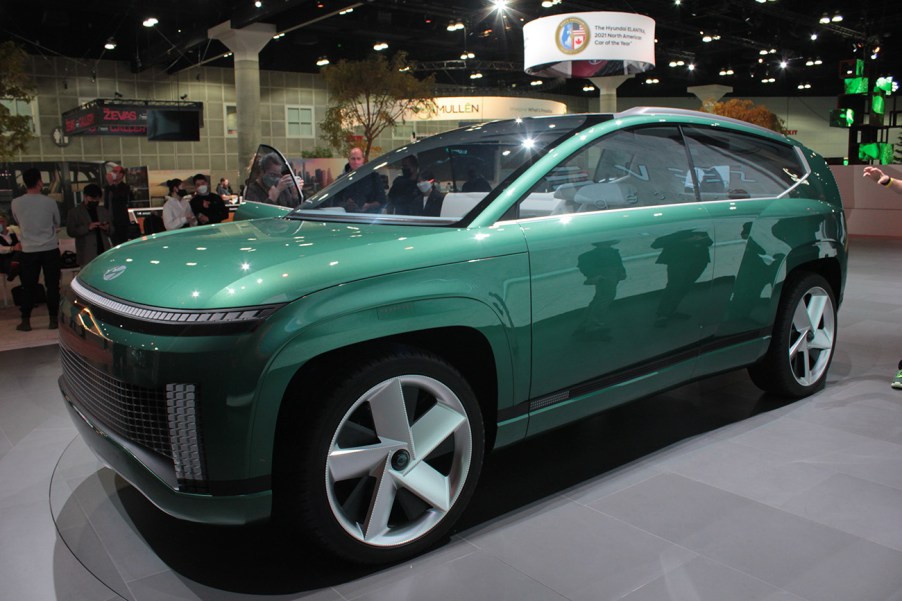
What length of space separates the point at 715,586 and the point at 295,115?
33104 mm

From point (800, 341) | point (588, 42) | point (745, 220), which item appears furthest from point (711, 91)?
point (745, 220)

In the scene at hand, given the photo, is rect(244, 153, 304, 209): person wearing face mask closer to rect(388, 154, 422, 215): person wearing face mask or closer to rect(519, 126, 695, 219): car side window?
rect(388, 154, 422, 215): person wearing face mask

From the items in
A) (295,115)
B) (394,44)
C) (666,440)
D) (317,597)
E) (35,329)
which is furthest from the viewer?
(295,115)

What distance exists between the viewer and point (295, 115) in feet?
109

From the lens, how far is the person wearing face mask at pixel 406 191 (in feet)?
10.5

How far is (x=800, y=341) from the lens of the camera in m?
4.12

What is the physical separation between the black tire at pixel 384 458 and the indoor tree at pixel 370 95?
59.4 feet

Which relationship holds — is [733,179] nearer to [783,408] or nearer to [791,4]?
[783,408]

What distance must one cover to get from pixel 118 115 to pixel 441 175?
2140 centimetres

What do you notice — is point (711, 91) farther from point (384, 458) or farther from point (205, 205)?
point (384, 458)

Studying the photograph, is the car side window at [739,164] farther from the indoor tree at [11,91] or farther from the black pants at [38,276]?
the indoor tree at [11,91]

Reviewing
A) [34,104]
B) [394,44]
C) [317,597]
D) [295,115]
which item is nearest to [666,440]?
[317,597]

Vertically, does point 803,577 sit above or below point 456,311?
below

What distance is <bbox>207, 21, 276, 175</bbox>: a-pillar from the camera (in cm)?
1850
